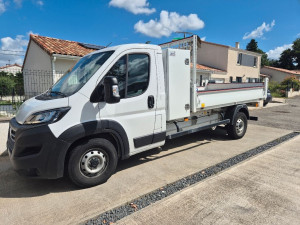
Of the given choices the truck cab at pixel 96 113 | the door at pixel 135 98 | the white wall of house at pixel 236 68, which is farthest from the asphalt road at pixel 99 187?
the white wall of house at pixel 236 68

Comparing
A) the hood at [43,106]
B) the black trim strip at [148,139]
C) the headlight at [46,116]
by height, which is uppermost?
the hood at [43,106]

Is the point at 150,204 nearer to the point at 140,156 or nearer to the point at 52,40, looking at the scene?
the point at 140,156

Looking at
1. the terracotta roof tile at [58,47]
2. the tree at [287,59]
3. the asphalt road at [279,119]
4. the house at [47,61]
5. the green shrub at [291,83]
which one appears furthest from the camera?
the tree at [287,59]

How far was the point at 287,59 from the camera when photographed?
59250 millimetres

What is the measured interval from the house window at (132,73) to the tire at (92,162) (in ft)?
3.10

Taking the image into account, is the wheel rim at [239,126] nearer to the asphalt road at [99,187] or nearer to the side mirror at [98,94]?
the asphalt road at [99,187]

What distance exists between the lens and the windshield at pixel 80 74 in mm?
3461

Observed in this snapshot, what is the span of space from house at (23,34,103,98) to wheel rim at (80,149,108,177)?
5.13 meters

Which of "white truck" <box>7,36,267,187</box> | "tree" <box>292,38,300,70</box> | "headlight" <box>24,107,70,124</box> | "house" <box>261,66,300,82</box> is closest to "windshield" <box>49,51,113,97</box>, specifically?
"white truck" <box>7,36,267,187</box>

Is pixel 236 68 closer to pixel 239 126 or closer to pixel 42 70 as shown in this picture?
pixel 239 126

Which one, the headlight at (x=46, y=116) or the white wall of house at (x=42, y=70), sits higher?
the white wall of house at (x=42, y=70)

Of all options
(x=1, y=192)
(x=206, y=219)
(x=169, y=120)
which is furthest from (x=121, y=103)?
(x=1, y=192)

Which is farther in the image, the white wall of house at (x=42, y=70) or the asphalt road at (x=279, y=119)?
the asphalt road at (x=279, y=119)

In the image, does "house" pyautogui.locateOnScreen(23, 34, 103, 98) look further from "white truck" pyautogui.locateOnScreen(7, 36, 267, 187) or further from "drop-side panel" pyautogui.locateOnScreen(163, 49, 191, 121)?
"drop-side panel" pyautogui.locateOnScreen(163, 49, 191, 121)
